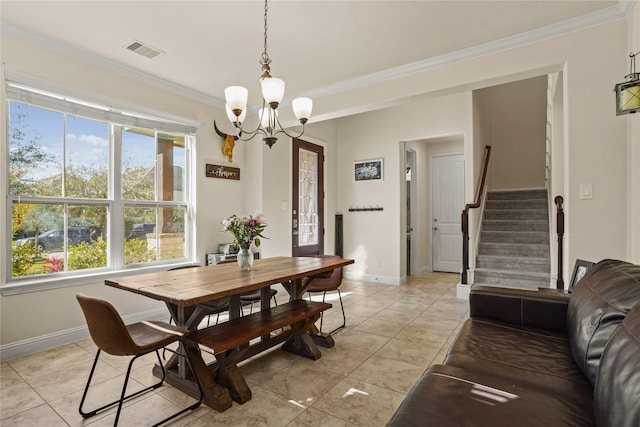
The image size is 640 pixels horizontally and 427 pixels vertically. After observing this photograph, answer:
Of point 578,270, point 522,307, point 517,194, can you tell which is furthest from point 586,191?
point 517,194

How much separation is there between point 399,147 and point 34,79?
452 centimetres

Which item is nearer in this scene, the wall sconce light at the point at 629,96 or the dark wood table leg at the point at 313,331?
the wall sconce light at the point at 629,96

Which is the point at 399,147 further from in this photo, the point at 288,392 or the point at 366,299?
the point at 288,392

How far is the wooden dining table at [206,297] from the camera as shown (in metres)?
1.87

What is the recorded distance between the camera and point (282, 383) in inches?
86.9

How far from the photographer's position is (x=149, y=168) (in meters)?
3.71

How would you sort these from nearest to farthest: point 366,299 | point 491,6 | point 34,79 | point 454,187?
point 491,6 → point 34,79 → point 366,299 → point 454,187

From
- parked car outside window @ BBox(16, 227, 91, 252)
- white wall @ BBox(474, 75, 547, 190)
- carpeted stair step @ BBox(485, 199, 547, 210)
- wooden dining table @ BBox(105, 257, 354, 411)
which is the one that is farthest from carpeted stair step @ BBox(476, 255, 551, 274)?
parked car outside window @ BBox(16, 227, 91, 252)

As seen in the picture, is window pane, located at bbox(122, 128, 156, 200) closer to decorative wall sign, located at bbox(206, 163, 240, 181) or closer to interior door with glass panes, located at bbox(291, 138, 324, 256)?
decorative wall sign, located at bbox(206, 163, 240, 181)

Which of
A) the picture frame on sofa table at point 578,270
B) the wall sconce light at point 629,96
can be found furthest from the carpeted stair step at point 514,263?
the wall sconce light at point 629,96

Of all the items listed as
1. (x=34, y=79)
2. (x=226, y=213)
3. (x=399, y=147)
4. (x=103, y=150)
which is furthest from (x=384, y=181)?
(x=34, y=79)

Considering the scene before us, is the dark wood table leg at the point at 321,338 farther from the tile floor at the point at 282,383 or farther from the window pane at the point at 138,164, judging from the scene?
the window pane at the point at 138,164

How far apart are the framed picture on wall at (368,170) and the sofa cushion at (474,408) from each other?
14.6ft

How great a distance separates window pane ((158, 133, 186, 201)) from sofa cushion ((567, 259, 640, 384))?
3.90m
